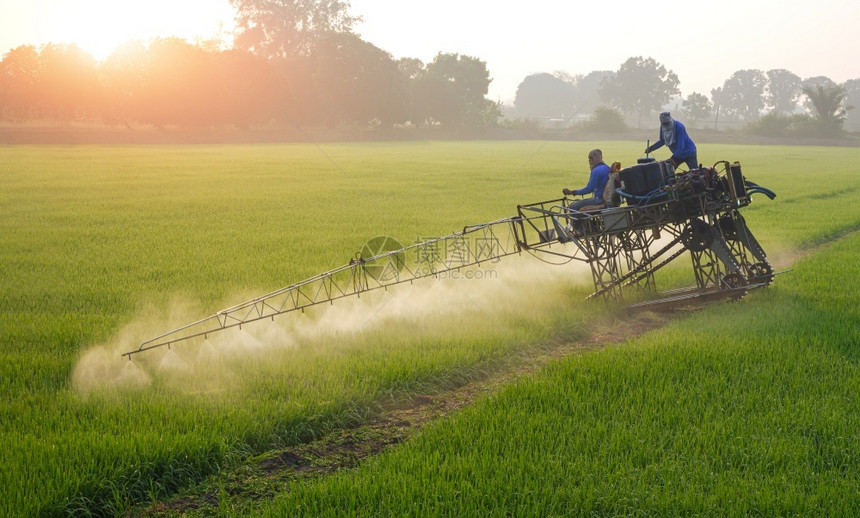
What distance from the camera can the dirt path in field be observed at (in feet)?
16.6

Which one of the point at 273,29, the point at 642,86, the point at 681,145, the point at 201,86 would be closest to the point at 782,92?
the point at 642,86

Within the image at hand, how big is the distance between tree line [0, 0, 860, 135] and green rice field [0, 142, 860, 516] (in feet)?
174

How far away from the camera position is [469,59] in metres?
106

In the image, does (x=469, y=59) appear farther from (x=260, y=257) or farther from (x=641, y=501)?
(x=641, y=501)

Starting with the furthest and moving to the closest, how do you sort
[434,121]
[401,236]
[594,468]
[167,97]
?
[434,121] < [167,97] < [401,236] < [594,468]

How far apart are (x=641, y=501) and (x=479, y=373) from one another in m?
3.13

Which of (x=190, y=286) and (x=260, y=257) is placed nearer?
(x=190, y=286)

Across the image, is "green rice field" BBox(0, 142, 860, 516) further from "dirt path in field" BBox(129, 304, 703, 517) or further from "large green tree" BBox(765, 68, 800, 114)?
"large green tree" BBox(765, 68, 800, 114)

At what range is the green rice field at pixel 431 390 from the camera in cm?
498

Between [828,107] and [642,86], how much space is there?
43849 mm

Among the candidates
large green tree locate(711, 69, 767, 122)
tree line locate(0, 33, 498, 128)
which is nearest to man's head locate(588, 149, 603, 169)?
tree line locate(0, 33, 498, 128)

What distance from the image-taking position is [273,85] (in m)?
78.6

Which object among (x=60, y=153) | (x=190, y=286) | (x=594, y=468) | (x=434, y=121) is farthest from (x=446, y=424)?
(x=434, y=121)

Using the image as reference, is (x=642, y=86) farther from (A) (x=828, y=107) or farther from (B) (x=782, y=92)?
(B) (x=782, y=92)
